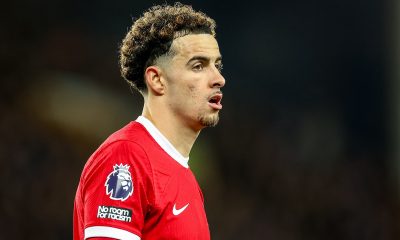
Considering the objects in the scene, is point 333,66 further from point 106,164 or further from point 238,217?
point 106,164

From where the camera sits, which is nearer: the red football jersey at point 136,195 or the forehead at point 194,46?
the red football jersey at point 136,195

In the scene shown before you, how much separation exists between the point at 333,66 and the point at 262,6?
78 centimetres

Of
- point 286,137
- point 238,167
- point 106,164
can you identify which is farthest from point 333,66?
point 106,164

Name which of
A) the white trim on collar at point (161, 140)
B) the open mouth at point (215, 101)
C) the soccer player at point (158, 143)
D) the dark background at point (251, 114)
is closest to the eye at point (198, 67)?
the soccer player at point (158, 143)

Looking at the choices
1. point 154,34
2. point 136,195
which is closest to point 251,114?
point 154,34

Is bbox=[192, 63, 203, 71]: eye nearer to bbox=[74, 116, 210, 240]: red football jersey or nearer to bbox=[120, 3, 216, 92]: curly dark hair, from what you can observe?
bbox=[120, 3, 216, 92]: curly dark hair

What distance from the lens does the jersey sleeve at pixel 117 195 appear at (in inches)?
73.9

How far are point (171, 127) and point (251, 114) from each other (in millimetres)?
3159

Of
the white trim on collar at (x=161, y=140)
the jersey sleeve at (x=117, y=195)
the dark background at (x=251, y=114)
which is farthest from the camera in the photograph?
the dark background at (x=251, y=114)

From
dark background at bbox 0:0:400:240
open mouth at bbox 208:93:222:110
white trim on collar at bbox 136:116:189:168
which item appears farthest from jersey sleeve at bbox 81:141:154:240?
dark background at bbox 0:0:400:240

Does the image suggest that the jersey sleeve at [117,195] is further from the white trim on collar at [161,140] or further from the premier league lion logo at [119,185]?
the white trim on collar at [161,140]

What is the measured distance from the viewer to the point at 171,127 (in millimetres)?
2217

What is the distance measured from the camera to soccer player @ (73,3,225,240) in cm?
190

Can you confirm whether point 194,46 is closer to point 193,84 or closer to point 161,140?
point 193,84
